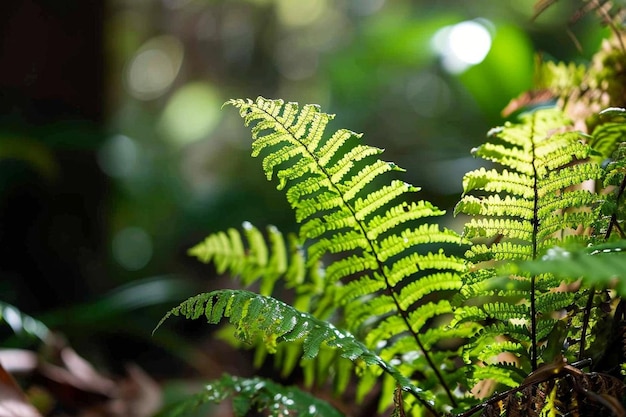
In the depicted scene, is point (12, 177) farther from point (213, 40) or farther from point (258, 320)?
point (213, 40)

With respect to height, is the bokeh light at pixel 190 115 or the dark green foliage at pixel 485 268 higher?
the bokeh light at pixel 190 115

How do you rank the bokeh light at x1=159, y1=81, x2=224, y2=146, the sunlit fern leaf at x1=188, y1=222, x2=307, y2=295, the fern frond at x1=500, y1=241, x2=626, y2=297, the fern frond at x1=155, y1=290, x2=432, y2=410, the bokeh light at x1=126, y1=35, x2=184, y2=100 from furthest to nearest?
the bokeh light at x1=126, y1=35, x2=184, y2=100
the bokeh light at x1=159, y1=81, x2=224, y2=146
the sunlit fern leaf at x1=188, y1=222, x2=307, y2=295
the fern frond at x1=155, y1=290, x2=432, y2=410
the fern frond at x1=500, y1=241, x2=626, y2=297

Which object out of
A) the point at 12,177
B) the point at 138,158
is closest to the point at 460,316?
the point at 12,177

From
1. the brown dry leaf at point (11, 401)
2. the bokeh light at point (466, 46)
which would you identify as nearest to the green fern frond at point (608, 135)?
the brown dry leaf at point (11, 401)

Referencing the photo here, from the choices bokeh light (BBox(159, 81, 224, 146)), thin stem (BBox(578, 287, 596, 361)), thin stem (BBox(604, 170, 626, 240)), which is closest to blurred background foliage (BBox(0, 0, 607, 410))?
thin stem (BBox(604, 170, 626, 240))

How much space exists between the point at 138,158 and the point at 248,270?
9.17 feet

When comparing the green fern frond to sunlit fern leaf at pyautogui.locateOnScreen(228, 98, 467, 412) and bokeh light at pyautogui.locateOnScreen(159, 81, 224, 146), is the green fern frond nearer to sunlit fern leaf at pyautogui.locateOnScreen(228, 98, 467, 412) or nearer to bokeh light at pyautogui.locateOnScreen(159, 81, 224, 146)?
sunlit fern leaf at pyautogui.locateOnScreen(228, 98, 467, 412)

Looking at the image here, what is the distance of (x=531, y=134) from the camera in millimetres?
780

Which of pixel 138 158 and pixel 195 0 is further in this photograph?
pixel 195 0

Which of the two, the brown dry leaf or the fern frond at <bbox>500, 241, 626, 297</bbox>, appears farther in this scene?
the brown dry leaf

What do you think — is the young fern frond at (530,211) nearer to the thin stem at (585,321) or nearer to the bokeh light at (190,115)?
the thin stem at (585,321)

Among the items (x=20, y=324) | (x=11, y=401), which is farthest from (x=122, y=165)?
(x=11, y=401)

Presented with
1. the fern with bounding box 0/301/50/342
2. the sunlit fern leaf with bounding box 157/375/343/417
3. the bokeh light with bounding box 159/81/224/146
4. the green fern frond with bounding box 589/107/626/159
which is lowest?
the fern with bounding box 0/301/50/342

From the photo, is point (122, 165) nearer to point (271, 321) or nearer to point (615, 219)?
point (271, 321)
